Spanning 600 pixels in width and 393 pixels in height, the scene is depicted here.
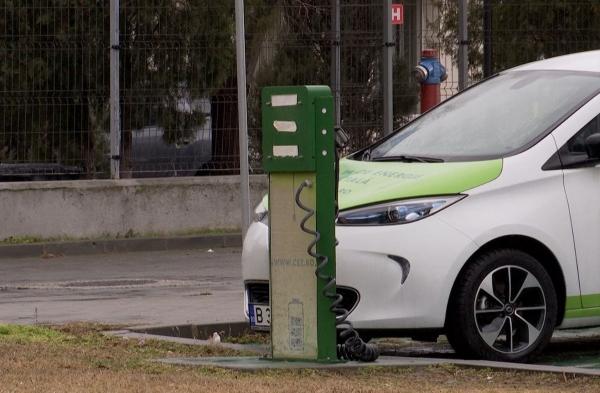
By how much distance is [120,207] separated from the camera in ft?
58.3

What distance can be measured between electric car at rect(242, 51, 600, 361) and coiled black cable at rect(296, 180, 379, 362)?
31 cm

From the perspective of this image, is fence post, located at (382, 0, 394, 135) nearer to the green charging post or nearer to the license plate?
the license plate

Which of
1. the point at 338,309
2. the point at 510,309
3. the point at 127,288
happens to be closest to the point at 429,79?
the point at 127,288

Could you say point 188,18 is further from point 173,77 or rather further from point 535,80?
point 535,80

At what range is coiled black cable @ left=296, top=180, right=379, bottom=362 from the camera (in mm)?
7648

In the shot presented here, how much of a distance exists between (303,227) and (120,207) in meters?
10.3

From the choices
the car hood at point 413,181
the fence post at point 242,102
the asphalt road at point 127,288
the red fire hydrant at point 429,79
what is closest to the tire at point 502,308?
the car hood at point 413,181

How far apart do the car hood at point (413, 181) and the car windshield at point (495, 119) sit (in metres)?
0.17

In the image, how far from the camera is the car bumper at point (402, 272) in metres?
8.04

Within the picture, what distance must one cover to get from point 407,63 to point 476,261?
1088cm

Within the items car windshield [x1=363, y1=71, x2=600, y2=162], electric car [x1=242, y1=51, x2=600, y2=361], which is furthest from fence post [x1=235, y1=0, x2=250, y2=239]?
electric car [x1=242, y1=51, x2=600, y2=361]

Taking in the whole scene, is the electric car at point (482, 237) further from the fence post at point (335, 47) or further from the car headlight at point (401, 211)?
the fence post at point (335, 47)

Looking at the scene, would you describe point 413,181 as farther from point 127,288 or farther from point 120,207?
point 120,207

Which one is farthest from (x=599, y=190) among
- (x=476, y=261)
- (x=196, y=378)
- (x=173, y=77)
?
(x=173, y=77)
